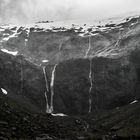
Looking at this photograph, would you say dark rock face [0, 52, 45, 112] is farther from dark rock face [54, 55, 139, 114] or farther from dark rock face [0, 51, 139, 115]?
dark rock face [54, 55, 139, 114]

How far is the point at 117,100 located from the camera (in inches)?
6299

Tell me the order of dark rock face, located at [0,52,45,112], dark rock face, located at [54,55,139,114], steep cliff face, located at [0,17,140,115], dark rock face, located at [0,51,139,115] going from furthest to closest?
dark rock face, located at [0,52,45,112] < steep cliff face, located at [0,17,140,115] < dark rock face, located at [0,51,139,115] < dark rock face, located at [54,55,139,114]

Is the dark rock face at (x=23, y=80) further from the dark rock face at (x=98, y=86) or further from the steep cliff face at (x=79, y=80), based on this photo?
the dark rock face at (x=98, y=86)

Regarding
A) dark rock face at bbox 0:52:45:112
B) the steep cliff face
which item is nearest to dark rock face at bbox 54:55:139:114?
the steep cliff face

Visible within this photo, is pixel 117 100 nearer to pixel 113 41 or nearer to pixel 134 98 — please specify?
pixel 134 98

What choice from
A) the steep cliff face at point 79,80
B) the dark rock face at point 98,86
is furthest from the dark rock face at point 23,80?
the dark rock face at point 98,86

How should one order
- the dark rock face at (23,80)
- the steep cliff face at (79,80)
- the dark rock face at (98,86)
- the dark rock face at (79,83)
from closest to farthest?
the dark rock face at (98,86), the dark rock face at (79,83), the steep cliff face at (79,80), the dark rock face at (23,80)

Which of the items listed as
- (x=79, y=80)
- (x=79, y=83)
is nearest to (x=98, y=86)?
(x=79, y=83)

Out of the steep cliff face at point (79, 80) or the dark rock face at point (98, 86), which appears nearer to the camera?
the dark rock face at point (98, 86)

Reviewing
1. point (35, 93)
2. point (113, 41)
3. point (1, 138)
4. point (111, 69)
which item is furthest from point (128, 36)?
point (1, 138)

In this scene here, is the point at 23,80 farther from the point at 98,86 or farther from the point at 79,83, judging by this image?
the point at 98,86

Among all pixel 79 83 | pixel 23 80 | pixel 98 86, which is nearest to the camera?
pixel 98 86

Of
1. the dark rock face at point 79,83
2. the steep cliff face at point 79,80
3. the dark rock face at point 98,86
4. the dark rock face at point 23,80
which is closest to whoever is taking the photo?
the dark rock face at point 98,86

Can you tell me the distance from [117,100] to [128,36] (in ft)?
136
